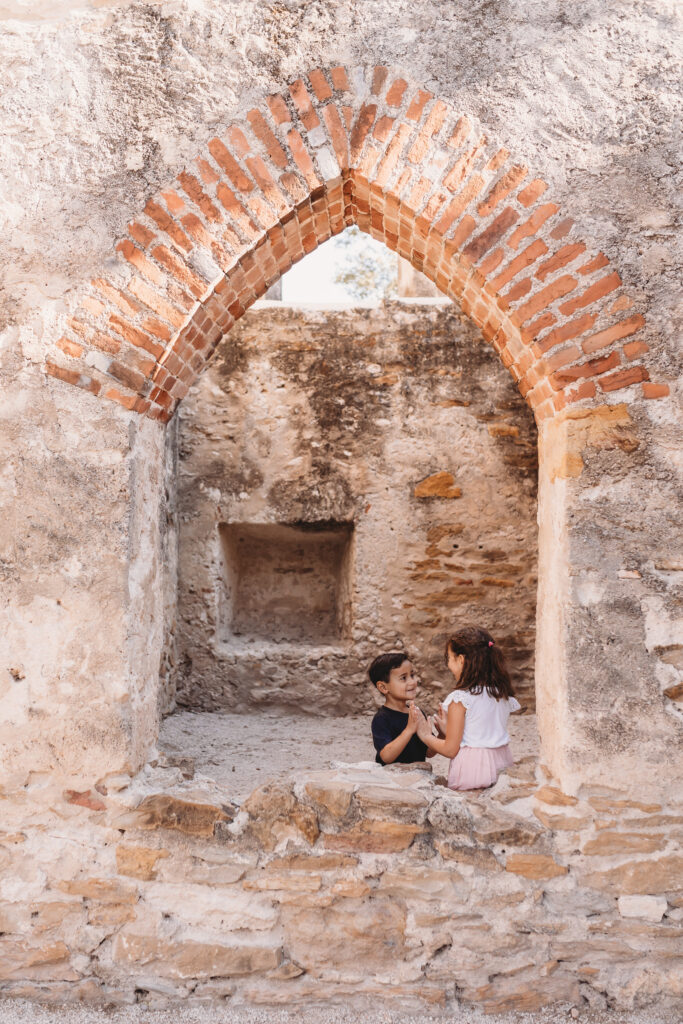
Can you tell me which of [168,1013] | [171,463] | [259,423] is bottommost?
[168,1013]

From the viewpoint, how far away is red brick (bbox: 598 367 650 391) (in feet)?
8.05

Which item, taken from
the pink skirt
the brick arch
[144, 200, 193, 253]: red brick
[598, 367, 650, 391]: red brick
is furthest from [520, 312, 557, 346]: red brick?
the pink skirt

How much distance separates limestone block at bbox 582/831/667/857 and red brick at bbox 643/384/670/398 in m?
1.50

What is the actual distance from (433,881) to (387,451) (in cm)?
303

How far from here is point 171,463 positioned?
4.93 m

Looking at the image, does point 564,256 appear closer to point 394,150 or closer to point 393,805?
point 394,150

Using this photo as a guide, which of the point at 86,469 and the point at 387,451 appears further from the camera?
the point at 387,451

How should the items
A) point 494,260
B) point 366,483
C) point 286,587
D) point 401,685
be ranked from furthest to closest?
point 286,587 < point 366,483 < point 401,685 < point 494,260

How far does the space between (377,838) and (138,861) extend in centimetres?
85

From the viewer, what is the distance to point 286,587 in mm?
5496

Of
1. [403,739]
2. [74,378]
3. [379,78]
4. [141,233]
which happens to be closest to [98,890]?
[403,739]

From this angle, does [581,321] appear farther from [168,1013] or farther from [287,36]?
[168,1013]

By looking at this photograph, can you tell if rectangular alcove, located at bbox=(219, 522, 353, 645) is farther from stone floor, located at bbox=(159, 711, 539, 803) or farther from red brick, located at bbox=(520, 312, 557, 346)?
red brick, located at bbox=(520, 312, 557, 346)

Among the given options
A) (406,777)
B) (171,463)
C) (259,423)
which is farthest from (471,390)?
(406,777)
